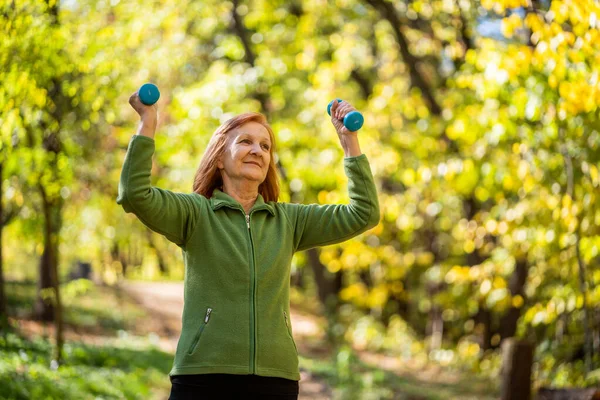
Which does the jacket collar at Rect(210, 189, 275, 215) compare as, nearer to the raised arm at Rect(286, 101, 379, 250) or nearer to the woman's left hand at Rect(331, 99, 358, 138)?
the raised arm at Rect(286, 101, 379, 250)

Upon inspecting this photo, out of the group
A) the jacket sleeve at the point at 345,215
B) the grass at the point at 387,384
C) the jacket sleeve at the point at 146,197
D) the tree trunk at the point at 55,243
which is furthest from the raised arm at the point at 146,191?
the grass at the point at 387,384

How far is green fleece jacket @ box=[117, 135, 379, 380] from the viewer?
2.48 metres

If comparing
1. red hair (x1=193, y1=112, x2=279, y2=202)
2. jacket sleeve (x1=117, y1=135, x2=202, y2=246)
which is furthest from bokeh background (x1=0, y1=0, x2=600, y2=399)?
jacket sleeve (x1=117, y1=135, x2=202, y2=246)

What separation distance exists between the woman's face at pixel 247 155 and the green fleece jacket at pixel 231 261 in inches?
3.7

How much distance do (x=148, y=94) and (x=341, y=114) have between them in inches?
29.5

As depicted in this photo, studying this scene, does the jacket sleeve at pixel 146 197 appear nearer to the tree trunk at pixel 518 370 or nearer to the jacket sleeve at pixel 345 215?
the jacket sleeve at pixel 345 215

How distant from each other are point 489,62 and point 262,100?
247 inches

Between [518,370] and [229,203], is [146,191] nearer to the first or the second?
[229,203]

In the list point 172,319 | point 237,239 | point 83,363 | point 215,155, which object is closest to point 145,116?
point 215,155

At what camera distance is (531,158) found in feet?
21.0

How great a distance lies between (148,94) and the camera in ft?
8.06

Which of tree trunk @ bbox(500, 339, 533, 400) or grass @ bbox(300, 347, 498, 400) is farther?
grass @ bbox(300, 347, 498, 400)

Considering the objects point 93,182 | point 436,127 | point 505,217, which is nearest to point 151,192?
point 505,217

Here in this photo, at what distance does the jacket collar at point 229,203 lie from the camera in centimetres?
270
